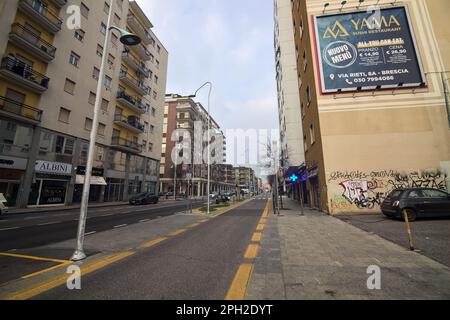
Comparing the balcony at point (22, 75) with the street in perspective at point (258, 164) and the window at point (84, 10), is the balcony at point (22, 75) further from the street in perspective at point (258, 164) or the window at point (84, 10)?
the window at point (84, 10)

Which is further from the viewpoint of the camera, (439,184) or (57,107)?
(57,107)

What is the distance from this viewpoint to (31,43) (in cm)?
1897

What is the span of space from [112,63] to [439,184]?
34685 millimetres

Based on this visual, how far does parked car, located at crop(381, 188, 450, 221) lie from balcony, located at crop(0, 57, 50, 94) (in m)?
27.0

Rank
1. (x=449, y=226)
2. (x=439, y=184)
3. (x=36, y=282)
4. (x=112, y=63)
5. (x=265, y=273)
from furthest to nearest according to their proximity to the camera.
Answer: (x=112, y=63) < (x=439, y=184) < (x=449, y=226) < (x=265, y=273) < (x=36, y=282)

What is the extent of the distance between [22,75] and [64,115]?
15.6 feet

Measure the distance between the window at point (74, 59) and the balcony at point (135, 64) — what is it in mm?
7796

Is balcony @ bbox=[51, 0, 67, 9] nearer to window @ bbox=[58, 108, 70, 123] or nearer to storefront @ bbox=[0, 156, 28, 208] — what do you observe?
window @ bbox=[58, 108, 70, 123]

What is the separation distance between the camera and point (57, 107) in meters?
21.7

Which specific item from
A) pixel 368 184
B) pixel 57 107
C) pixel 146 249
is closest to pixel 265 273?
pixel 146 249

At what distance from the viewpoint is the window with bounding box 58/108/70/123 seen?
22.0 m

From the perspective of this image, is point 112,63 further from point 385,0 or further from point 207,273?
point 207,273

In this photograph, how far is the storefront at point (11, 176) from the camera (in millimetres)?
17156

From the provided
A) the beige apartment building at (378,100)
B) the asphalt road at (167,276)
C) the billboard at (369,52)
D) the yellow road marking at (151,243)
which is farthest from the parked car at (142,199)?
the billboard at (369,52)
